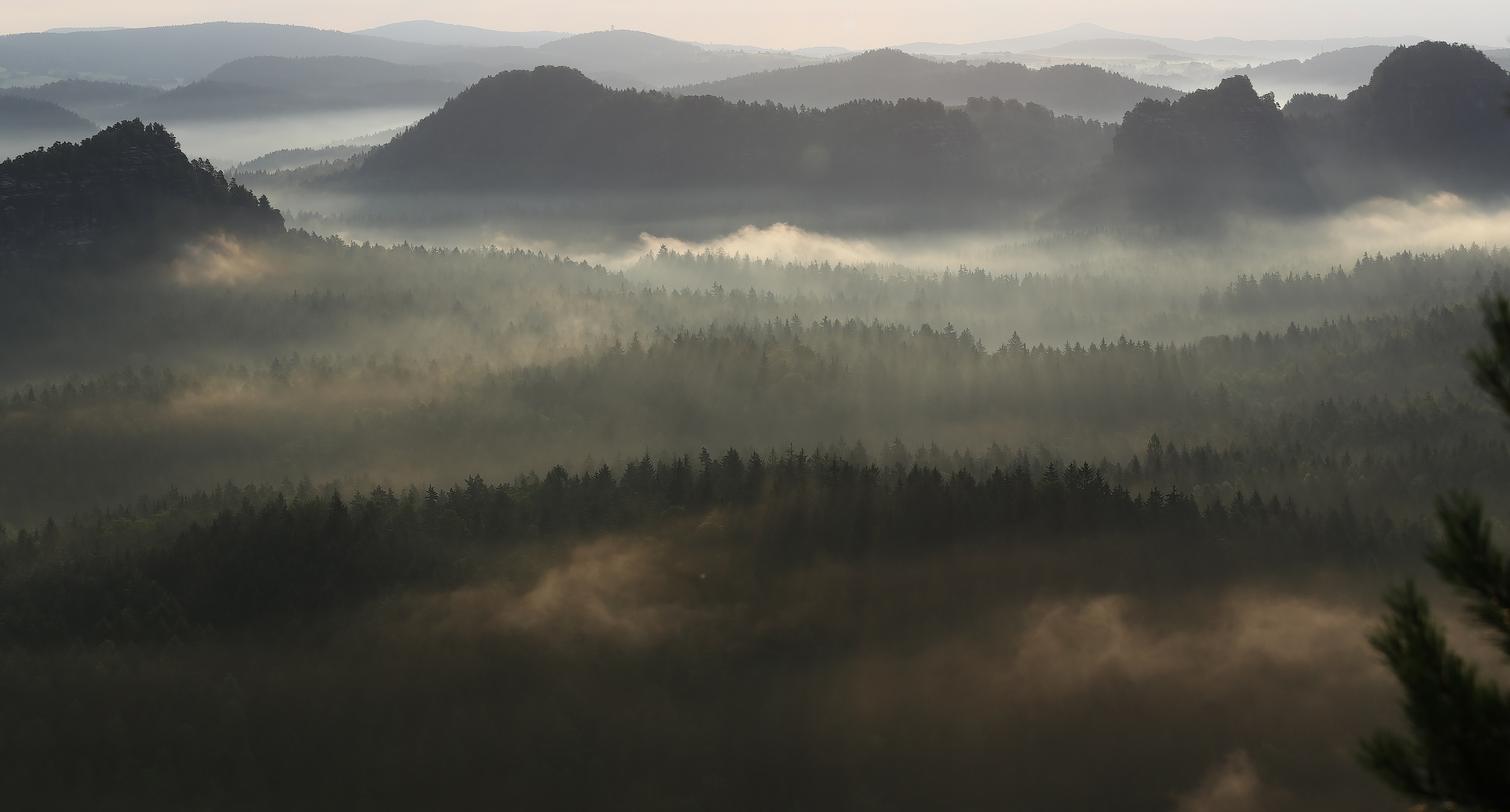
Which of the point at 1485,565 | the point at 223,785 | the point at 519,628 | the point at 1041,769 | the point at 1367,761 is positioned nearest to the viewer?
the point at 1485,565

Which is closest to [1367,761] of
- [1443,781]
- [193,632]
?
[1443,781]

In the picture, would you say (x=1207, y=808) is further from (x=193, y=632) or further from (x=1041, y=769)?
(x=193, y=632)

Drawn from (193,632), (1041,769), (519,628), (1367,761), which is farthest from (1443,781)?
(193,632)

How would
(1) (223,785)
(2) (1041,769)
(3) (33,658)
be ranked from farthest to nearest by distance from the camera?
(3) (33,658)
(2) (1041,769)
(1) (223,785)

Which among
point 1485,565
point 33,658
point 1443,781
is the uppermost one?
point 1485,565

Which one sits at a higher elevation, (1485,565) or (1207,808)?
(1485,565)

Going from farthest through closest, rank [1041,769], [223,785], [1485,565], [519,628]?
[519,628] < [1041,769] < [223,785] < [1485,565]

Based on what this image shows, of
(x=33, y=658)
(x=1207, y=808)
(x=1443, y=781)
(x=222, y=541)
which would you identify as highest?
(x=1443, y=781)

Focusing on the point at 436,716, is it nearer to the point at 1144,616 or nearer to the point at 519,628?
the point at 519,628

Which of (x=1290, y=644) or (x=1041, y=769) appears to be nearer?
(x=1041, y=769)

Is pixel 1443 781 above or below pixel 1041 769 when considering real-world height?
above
